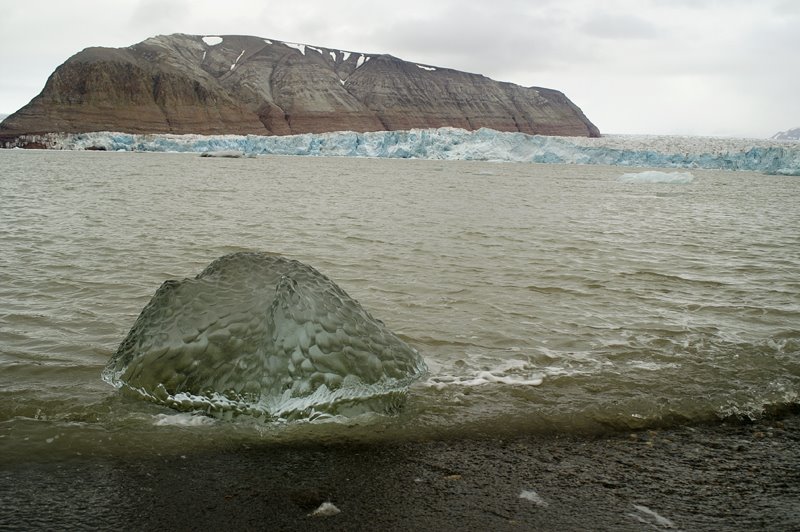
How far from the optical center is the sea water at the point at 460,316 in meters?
3.57

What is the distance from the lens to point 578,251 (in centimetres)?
1062

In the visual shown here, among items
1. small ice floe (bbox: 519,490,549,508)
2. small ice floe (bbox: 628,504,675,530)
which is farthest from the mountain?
small ice floe (bbox: 628,504,675,530)

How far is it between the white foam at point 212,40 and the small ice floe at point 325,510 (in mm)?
182597

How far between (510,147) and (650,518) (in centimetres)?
6775

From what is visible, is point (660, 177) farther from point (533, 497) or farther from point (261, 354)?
point (533, 497)

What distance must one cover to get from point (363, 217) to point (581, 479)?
12.6 meters

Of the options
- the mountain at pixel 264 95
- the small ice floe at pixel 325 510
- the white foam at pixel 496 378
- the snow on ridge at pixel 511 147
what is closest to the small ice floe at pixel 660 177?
the snow on ridge at pixel 511 147

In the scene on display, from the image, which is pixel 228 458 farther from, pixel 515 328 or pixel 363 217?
pixel 363 217

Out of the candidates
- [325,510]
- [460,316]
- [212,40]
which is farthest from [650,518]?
[212,40]

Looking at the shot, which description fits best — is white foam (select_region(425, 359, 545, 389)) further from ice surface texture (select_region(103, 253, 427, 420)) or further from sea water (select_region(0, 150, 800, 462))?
ice surface texture (select_region(103, 253, 427, 420))

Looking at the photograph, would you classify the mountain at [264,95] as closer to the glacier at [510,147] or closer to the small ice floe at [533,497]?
the glacier at [510,147]

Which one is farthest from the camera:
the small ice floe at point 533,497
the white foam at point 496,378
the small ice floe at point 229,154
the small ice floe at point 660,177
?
the small ice floe at point 229,154

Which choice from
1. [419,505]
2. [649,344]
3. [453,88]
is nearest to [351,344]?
[419,505]

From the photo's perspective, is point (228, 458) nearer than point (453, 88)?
Yes
